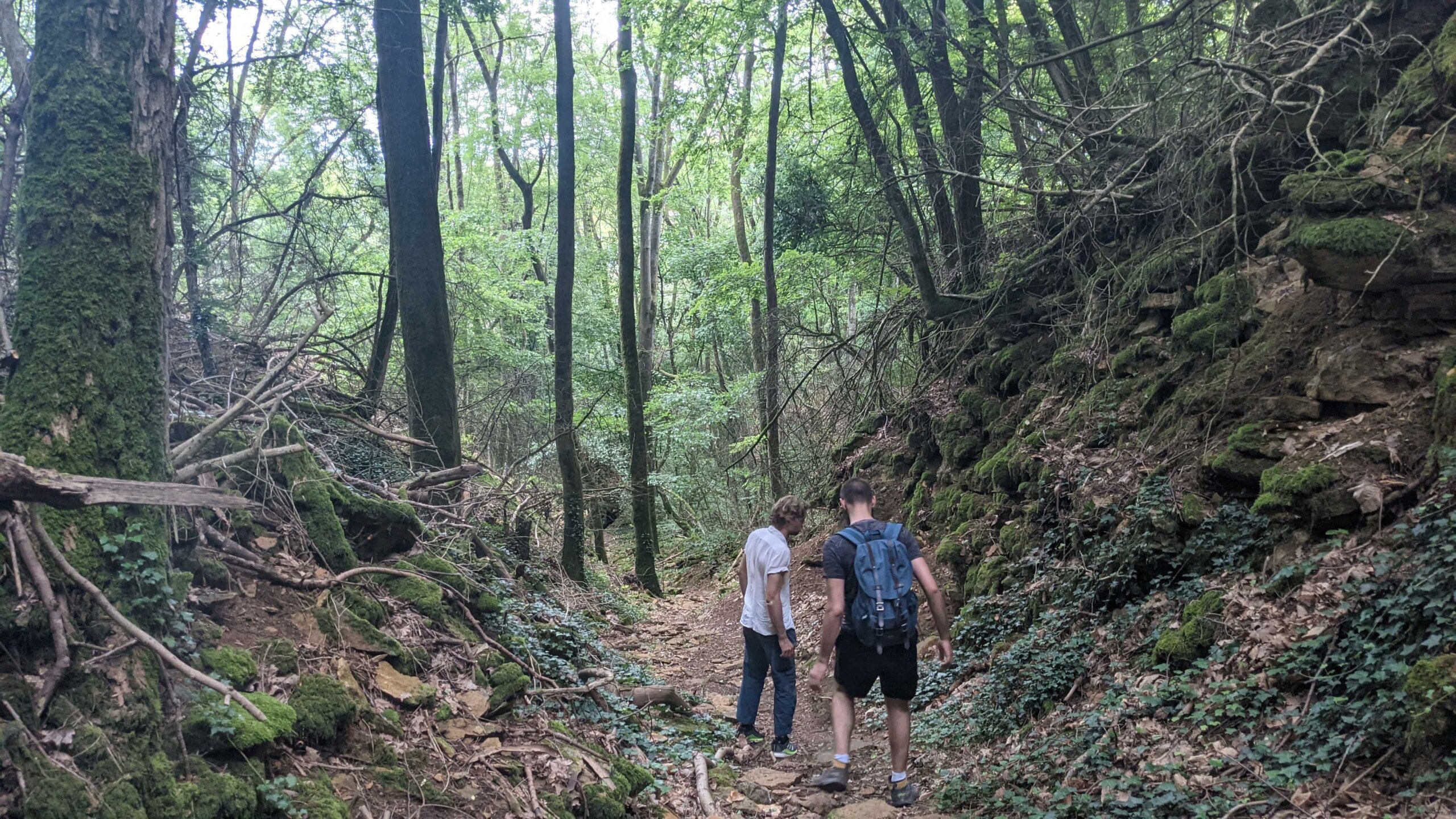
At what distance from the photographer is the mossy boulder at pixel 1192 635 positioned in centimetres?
466

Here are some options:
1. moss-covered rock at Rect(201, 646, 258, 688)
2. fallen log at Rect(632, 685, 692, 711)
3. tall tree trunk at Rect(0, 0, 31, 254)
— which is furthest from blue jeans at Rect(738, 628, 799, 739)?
tall tree trunk at Rect(0, 0, 31, 254)

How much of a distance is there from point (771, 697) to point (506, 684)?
386 cm

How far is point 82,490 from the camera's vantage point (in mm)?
2803

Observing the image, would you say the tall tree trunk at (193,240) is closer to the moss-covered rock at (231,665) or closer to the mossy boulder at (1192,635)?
the moss-covered rock at (231,665)

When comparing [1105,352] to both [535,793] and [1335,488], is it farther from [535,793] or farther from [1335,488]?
[535,793]

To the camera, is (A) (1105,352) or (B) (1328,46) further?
(A) (1105,352)

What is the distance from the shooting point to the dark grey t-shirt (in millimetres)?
4918

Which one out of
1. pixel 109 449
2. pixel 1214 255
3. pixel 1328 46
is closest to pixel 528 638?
pixel 109 449

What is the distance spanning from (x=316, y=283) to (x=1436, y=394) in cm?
888

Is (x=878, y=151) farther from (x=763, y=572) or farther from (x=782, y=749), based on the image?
(x=782, y=749)

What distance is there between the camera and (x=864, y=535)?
16.3 ft

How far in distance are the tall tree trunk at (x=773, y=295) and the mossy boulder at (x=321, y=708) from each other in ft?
29.2

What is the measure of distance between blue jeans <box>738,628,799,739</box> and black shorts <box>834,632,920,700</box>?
3.81ft

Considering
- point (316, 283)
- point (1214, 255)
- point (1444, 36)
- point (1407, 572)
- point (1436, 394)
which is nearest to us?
point (1407, 572)
